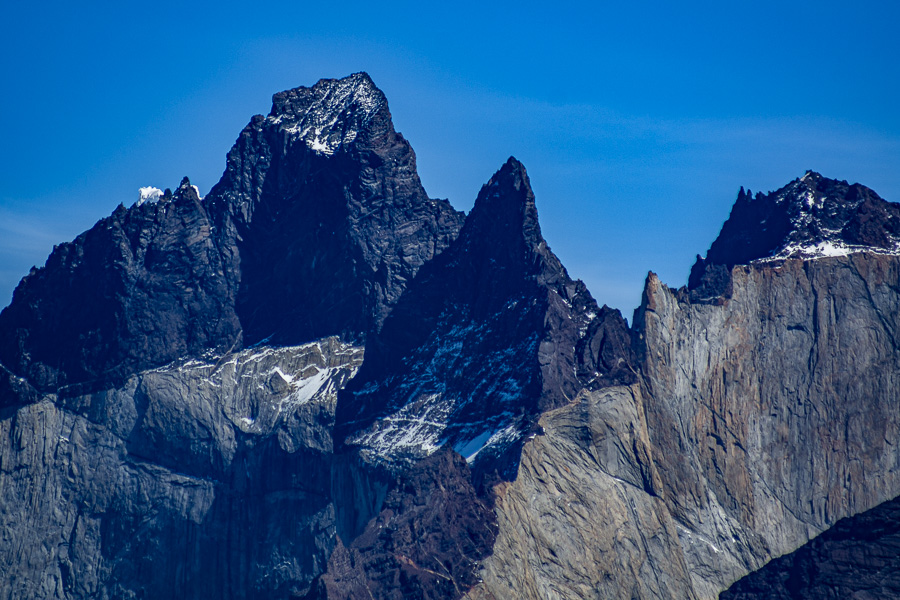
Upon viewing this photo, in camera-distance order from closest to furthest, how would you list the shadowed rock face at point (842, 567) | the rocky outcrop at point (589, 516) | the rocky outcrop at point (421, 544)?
the rocky outcrop at point (421, 544), the rocky outcrop at point (589, 516), the shadowed rock face at point (842, 567)

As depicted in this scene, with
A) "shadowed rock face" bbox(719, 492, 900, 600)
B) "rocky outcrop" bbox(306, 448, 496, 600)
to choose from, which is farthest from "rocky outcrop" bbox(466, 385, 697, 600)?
"shadowed rock face" bbox(719, 492, 900, 600)

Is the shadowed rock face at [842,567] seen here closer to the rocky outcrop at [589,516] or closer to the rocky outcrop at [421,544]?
the rocky outcrop at [589,516]

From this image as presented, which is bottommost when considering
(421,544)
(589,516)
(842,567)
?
(842,567)

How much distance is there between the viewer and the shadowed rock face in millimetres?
186125

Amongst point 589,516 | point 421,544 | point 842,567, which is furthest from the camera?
point 842,567

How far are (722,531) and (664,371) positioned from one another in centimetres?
1967

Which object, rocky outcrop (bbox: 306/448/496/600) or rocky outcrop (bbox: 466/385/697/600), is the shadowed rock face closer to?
rocky outcrop (bbox: 466/385/697/600)

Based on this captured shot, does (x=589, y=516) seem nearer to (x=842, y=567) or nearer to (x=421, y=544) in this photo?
(x=421, y=544)

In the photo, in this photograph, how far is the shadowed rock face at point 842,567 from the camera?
186 m

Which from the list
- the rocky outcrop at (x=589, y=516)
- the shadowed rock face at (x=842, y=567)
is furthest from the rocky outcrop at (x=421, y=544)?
the shadowed rock face at (x=842, y=567)

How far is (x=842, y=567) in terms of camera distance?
190250mm

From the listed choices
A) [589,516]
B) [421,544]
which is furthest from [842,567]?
[421,544]

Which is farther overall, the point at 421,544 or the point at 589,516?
the point at 589,516

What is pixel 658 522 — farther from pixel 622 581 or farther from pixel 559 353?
pixel 559 353
